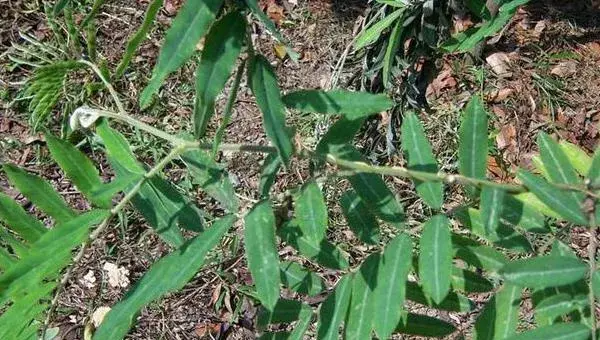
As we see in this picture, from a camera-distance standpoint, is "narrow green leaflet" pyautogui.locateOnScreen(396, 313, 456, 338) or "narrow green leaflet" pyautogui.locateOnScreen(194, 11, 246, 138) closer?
"narrow green leaflet" pyautogui.locateOnScreen(194, 11, 246, 138)

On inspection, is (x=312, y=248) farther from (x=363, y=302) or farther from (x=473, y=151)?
(x=473, y=151)

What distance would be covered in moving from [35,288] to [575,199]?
2.48 feet

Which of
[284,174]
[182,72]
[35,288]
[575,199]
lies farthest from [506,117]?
[35,288]

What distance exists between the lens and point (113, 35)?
113 inches

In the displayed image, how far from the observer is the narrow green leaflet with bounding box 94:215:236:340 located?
40.4 inches

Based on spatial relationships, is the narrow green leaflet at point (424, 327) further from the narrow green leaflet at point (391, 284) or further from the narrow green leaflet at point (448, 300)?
the narrow green leaflet at point (391, 284)

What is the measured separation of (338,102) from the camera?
1.05 metres

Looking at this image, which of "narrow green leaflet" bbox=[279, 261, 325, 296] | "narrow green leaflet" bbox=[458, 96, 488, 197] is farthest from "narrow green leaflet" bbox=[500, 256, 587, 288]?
"narrow green leaflet" bbox=[279, 261, 325, 296]

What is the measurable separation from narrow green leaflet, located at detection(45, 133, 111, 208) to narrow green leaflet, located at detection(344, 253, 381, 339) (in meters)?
0.40

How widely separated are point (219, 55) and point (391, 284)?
40 cm

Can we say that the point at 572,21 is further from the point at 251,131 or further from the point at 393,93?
the point at 251,131

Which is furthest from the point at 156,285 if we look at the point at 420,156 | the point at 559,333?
the point at 559,333

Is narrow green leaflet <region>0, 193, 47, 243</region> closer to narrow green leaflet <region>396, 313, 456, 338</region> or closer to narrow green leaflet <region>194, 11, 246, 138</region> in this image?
narrow green leaflet <region>194, 11, 246, 138</region>

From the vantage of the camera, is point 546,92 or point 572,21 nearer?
point 546,92
